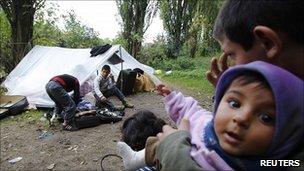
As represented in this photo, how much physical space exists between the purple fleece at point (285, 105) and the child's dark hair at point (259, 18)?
77 millimetres

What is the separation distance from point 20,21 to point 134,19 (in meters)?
6.67

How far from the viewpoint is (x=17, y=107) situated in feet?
29.8

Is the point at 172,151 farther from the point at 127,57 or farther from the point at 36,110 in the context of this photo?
the point at 127,57

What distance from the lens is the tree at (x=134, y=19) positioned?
58.4 ft

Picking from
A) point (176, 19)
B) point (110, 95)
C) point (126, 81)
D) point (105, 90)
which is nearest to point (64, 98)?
point (105, 90)

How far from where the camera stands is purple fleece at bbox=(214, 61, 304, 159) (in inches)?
31.4

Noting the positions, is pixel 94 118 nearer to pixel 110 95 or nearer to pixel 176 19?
pixel 110 95

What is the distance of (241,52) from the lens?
2.97ft

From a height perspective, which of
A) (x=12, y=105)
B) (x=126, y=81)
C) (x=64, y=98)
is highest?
(x=64, y=98)

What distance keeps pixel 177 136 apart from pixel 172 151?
0.20 ft

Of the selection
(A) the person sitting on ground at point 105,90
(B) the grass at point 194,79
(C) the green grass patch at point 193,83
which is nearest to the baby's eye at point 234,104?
(A) the person sitting on ground at point 105,90

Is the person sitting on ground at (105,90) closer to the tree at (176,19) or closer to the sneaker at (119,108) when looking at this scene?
the sneaker at (119,108)

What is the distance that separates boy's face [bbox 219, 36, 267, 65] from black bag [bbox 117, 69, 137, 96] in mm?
9753

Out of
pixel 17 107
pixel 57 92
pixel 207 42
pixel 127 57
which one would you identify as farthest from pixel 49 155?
pixel 207 42
